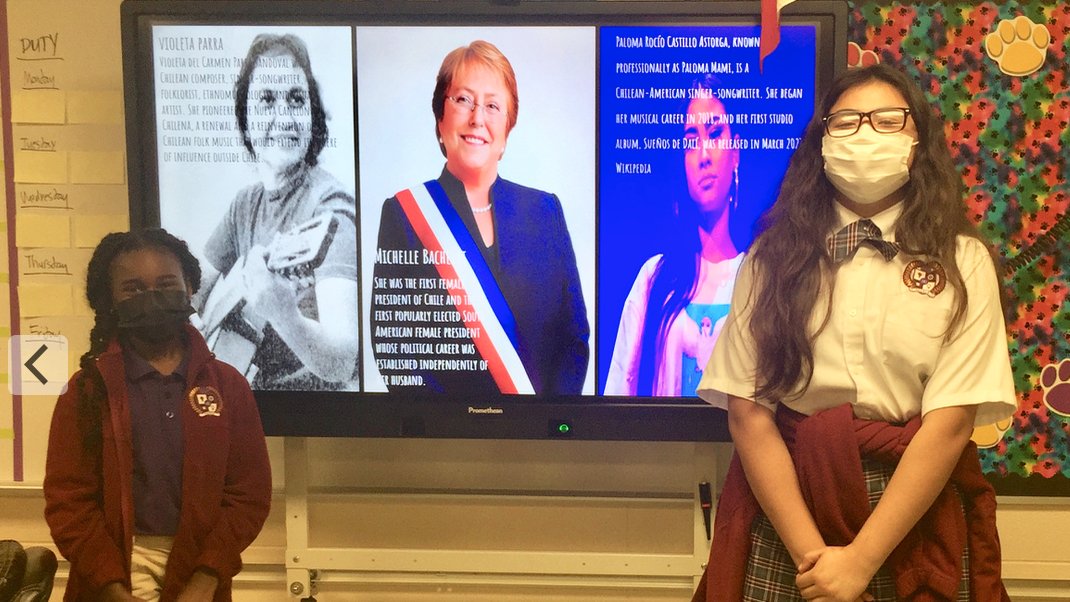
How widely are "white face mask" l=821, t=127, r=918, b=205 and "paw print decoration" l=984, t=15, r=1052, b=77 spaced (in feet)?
2.90

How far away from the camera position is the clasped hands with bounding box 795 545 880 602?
1.32 metres

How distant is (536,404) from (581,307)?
0.26m

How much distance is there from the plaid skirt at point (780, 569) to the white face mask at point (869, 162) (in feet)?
1.59

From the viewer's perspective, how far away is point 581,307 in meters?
1.99

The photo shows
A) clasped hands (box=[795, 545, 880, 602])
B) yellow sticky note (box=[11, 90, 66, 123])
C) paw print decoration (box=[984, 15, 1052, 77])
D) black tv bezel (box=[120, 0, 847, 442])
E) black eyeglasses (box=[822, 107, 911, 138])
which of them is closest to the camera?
clasped hands (box=[795, 545, 880, 602])

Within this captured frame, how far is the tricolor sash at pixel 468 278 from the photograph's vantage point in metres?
1.98

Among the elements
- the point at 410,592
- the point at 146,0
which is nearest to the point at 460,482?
the point at 410,592

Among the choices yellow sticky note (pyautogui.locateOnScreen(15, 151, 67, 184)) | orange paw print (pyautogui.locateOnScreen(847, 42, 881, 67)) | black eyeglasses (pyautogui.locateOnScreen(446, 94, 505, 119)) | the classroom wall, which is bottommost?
the classroom wall

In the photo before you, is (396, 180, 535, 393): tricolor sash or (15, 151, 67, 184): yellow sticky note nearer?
Answer: (396, 180, 535, 393): tricolor sash

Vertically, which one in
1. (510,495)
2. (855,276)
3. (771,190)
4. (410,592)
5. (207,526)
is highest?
(771,190)

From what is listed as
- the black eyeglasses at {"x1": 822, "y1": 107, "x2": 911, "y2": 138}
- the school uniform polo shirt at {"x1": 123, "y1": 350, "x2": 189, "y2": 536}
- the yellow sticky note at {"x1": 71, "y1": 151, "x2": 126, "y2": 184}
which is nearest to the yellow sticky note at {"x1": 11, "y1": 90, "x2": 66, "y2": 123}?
the yellow sticky note at {"x1": 71, "y1": 151, "x2": 126, "y2": 184}

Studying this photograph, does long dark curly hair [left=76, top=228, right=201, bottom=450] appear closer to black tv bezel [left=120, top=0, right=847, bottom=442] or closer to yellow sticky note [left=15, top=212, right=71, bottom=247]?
black tv bezel [left=120, top=0, right=847, bottom=442]

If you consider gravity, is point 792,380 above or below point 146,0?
below

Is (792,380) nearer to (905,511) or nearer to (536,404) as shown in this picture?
(905,511)
